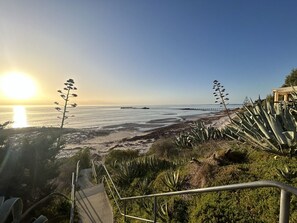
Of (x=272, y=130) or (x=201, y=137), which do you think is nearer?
(x=272, y=130)

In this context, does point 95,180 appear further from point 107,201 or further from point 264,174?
point 264,174

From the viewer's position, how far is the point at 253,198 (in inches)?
149

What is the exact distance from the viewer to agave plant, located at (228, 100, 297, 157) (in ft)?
15.6

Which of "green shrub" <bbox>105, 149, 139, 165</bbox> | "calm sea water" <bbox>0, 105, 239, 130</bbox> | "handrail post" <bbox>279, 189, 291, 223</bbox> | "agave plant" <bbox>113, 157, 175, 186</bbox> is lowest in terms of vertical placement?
"calm sea water" <bbox>0, 105, 239, 130</bbox>

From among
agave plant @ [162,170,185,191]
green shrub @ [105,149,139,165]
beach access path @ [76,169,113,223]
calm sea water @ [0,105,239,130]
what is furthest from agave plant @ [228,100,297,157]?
calm sea water @ [0,105,239,130]

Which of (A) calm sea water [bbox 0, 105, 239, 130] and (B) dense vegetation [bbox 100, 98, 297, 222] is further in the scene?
(A) calm sea water [bbox 0, 105, 239, 130]

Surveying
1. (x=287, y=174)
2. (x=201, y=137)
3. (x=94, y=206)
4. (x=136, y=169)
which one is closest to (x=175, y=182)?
(x=287, y=174)

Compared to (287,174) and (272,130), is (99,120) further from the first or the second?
(287,174)

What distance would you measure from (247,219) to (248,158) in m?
2.25

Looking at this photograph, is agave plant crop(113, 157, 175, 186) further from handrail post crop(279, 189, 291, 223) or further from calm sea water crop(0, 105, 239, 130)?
calm sea water crop(0, 105, 239, 130)

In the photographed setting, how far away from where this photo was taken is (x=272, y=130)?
5.38m

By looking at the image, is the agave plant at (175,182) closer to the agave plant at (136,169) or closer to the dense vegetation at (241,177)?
the dense vegetation at (241,177)

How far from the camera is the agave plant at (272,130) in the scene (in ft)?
15.6

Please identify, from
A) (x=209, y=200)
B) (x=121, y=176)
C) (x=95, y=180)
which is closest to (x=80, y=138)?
(x=95, y=180)
